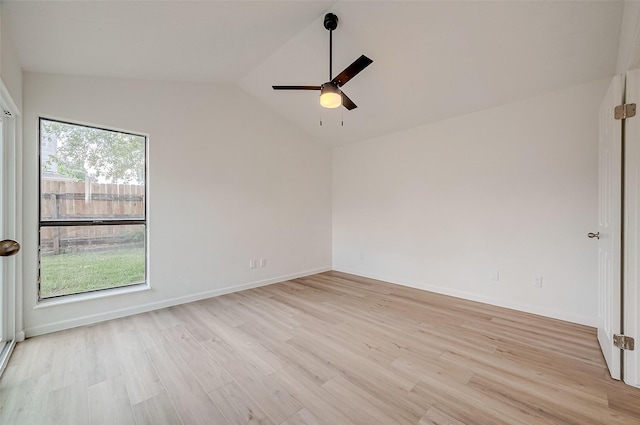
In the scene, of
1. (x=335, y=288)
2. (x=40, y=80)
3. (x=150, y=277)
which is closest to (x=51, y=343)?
(x=150, y=277)

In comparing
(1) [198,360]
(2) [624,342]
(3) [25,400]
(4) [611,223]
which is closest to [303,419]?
(1) [198,360]

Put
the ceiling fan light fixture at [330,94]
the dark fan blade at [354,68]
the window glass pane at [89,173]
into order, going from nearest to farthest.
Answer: the dark fan blade at [354,68] → the ceiling fan light fixture at [330,94] → the window glass pane at [89,173]

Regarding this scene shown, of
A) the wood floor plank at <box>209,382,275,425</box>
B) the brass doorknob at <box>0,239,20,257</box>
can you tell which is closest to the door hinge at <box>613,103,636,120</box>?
the wood floor plank at <box>209,382,275,425</box>

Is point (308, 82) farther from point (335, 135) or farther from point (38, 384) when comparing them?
point (38, 384)

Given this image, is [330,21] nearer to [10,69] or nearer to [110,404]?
[10,69]

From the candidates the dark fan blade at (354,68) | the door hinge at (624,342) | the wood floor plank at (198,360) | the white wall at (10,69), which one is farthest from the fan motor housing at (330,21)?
the door hinge at (624,342)

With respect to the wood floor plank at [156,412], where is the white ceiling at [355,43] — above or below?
above

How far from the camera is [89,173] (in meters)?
2.90

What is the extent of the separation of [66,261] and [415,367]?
3589 mm

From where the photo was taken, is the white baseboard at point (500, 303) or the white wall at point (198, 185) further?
the white baseboard at point (500, 303)

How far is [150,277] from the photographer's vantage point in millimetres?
3232

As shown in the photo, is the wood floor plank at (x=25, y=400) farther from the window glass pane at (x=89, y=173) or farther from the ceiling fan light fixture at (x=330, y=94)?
the ceiling fan light fixture at (x=330, y=94)

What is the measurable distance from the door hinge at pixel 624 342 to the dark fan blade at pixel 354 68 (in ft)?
8.83

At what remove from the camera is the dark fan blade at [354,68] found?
2.17m
